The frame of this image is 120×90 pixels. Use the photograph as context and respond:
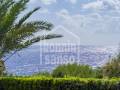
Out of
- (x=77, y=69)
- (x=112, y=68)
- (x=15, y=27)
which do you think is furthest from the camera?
(x=77, y=69)

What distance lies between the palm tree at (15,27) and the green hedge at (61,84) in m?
2.33

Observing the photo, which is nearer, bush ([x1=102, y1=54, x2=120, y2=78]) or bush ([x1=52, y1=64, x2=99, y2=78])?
bush ([x1=102, y1=54, x2=120, y2=78])

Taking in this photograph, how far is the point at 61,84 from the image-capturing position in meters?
15.6

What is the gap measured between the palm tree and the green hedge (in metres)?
2.33

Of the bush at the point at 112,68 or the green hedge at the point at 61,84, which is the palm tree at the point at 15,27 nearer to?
the green hedge at the point at 61,84

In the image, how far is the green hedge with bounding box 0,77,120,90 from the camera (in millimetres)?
15297

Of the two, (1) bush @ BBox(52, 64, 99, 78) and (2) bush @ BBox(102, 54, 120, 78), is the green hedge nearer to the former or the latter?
(2) bush @ BBox(102, 54, 120, 78)

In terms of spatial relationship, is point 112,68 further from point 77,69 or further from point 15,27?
point 15,27

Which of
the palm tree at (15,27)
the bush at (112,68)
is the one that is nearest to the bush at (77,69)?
the bush at (112,68)

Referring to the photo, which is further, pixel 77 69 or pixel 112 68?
pixel 77 69

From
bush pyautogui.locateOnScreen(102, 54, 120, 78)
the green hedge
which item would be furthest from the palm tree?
bush pyautogui.locateOnScreen(102, 54, 120, 78)

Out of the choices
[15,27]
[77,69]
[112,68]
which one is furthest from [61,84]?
[77,69]

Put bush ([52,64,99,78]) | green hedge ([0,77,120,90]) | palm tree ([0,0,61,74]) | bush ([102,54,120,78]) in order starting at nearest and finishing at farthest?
green hedge ([0,77,120,90]) < palm tree ([0,0,61,74]) < bush ([102,54,120,78]) < bush ([52,64,99,78])

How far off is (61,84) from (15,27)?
161 inches
